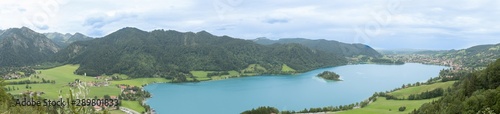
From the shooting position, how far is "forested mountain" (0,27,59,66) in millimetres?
164500

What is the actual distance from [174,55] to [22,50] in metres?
73.7

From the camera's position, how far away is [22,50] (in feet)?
583

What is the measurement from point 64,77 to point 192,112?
55.8 metres

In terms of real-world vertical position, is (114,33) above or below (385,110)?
above

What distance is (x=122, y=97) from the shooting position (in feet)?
241

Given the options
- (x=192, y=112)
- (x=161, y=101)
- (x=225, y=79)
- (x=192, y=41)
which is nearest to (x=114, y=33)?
(x=192, y=41)

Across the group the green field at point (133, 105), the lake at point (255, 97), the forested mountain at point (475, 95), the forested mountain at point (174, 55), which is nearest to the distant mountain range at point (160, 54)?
the forested mountain at point (174, 55)

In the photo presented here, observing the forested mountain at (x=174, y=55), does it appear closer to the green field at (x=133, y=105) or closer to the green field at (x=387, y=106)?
the green field at (x=133, y=105)

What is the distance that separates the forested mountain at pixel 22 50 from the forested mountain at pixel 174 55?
13.4 metres

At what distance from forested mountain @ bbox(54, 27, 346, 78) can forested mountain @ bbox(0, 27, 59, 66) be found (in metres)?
13.4

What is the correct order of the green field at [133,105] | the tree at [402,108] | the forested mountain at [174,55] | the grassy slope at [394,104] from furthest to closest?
the forested mountain at [174,55]
the green field at [133,105]
the grassy slope at [394,104]
the tree at [402,108]

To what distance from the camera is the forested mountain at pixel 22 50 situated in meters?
164

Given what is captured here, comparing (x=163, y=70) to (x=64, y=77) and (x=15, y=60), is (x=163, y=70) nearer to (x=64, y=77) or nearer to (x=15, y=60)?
(x=64, y=77)

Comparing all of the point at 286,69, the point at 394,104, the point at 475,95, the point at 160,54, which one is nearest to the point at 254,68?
the point at 286,69
